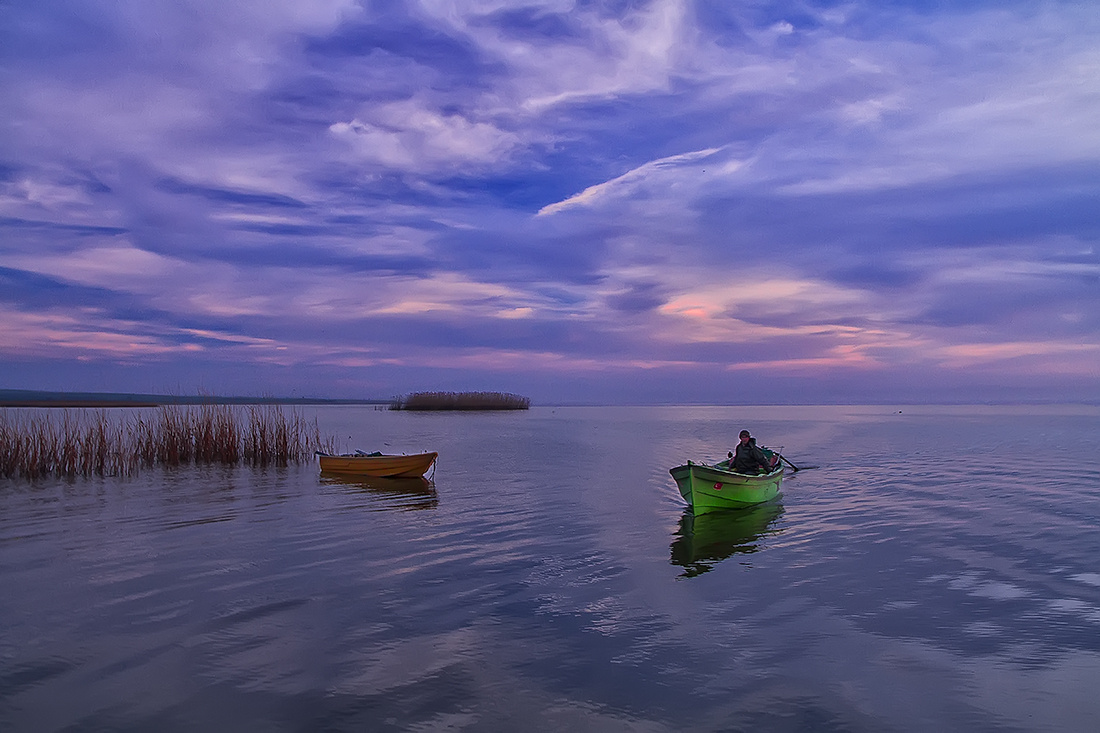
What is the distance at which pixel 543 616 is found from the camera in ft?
30.2

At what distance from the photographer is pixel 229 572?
37.9 feet

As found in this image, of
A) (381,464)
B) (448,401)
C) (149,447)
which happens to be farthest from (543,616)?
(448,401)

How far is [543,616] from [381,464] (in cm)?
1675

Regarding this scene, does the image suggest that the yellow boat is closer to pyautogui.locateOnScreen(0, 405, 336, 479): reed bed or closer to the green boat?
pyautogui.locateOnScreen(0, 405, 336, 479): reed bed

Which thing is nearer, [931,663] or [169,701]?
[169,701]

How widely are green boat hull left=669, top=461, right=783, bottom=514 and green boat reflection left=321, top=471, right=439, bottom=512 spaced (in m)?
6.85

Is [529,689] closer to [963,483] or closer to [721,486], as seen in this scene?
[721,486]

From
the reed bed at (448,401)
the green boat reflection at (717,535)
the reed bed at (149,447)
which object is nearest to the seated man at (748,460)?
the green boat reflection at (717,535)

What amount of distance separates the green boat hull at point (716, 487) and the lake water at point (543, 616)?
19.0 inches

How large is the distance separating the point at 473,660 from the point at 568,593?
2.87m

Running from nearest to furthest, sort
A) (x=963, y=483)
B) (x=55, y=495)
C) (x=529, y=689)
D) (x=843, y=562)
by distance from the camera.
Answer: (x=529, y=689) → (x=843, y=562) → (x=55, y=495) → (x=963, y=483)

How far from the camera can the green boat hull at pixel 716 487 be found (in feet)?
55.8

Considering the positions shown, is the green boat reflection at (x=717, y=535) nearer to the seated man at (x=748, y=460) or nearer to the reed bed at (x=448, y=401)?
the seated man at (x=748, y=460)

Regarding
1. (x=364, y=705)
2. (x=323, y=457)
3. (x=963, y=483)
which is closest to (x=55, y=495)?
(x=323, y=457)
